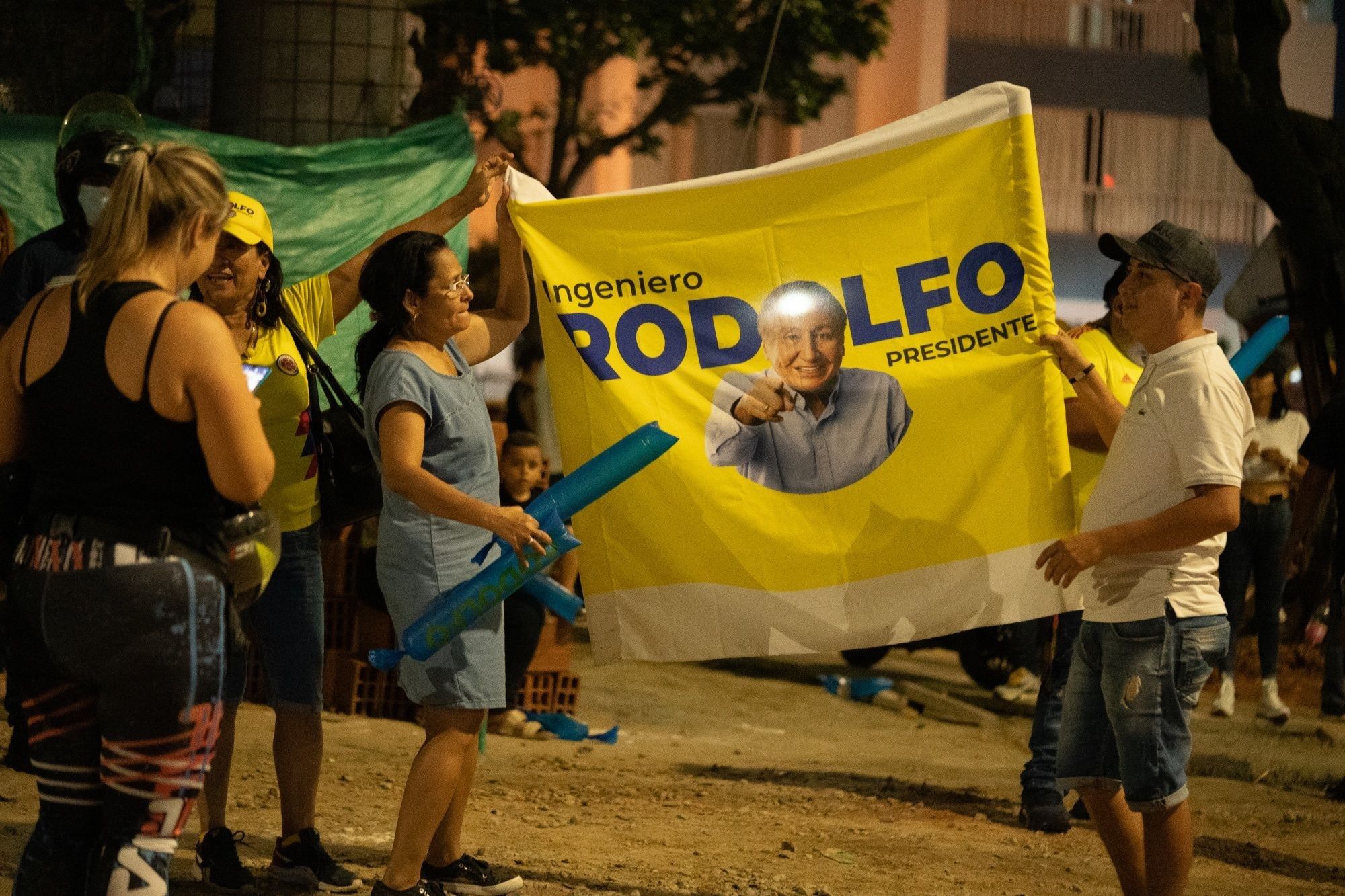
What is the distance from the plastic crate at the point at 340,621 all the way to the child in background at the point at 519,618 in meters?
0.85

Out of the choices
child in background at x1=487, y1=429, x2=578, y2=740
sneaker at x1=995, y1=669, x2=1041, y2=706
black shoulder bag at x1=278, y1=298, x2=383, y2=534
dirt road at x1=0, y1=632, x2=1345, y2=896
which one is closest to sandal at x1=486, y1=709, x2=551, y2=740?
child in background at x1=487, y1=429, x2=578, y2=740

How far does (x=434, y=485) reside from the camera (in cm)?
397

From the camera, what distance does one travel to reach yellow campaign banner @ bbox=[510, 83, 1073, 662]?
4.73 m

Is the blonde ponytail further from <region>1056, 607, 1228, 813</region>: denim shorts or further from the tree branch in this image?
the tree branch

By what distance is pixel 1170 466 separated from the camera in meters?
4.08

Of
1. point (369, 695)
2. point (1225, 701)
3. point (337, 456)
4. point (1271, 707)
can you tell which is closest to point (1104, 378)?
point (337, 456)

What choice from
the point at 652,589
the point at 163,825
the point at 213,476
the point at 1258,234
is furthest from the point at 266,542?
the point at 1258,234

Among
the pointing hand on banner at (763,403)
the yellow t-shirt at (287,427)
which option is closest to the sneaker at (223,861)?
the yellow t-shirt at (287,427)

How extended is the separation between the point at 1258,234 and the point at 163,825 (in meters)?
26.0

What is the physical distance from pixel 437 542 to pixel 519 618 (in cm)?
334

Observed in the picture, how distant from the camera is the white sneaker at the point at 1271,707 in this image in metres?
8.89

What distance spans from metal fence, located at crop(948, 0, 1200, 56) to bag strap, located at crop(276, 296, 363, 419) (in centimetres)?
2136

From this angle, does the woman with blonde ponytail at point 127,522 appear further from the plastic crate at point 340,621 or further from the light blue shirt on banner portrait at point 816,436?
the plastic crate at point 340,621

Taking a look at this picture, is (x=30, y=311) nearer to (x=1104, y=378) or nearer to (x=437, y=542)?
(x=437, y=542)
